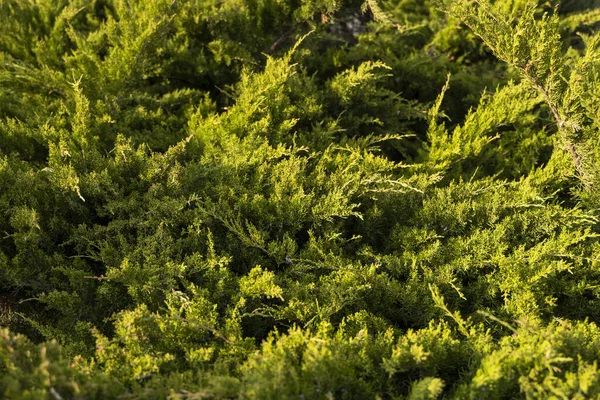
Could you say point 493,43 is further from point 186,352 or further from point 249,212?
point 186,352

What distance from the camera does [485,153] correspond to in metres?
3.44

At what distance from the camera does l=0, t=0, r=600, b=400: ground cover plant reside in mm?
1795

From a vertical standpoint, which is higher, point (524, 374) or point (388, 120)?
point (388, 120)

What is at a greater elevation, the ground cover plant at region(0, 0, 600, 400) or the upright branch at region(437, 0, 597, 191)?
the upright branch at region(437, 0, 597, 191)

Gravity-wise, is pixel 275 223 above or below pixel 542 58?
below

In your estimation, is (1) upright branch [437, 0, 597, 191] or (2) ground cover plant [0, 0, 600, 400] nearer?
(2) ground cover plant [0, 0, 600, 400]

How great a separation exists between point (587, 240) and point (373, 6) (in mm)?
2098

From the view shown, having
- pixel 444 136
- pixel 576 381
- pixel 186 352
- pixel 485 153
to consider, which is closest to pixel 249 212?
pixel 186 352

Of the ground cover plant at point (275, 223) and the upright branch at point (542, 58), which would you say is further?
the upright branch at point (542, 58)

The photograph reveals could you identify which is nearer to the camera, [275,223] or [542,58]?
[275,223]

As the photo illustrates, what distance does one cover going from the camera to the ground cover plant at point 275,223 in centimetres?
179

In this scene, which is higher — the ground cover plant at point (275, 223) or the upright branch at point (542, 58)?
the upright branch at point (542, 58)

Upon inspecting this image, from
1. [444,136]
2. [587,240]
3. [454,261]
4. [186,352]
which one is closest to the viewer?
[186,352]

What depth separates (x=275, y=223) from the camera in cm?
255
